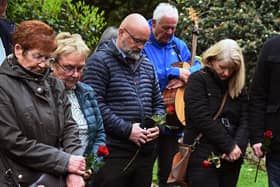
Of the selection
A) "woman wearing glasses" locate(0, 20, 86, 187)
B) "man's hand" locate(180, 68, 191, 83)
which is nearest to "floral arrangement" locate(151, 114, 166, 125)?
"man's hand" locate(180, 68, 191, 83)

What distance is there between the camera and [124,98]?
574cm

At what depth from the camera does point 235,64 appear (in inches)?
227

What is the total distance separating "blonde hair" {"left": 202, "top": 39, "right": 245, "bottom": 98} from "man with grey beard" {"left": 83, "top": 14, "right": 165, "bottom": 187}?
56 cm

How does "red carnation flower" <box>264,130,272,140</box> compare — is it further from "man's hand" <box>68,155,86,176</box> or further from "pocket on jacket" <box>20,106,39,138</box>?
"pocket on jacket" <box>20,106,39,138</box>

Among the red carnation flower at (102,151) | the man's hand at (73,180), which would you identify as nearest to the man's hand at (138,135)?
the red carnation flower at (102,151)

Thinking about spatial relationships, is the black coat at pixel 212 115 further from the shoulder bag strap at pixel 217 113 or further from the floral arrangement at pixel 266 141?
the floral arrangement at pixel 266 141

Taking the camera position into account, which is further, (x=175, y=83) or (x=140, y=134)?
(x=175, y=83)

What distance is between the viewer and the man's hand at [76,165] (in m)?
4.27

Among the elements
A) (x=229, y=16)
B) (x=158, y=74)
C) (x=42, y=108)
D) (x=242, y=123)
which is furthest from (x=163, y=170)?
(x=229, y=16)

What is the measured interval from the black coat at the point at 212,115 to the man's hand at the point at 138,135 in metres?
0.40

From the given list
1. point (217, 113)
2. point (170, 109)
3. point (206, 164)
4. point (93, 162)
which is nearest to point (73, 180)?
point (93, 162)

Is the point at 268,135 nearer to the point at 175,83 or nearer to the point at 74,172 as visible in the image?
the point at 175,83

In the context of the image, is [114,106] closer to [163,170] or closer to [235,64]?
[235,64]

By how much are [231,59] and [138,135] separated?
974mm
